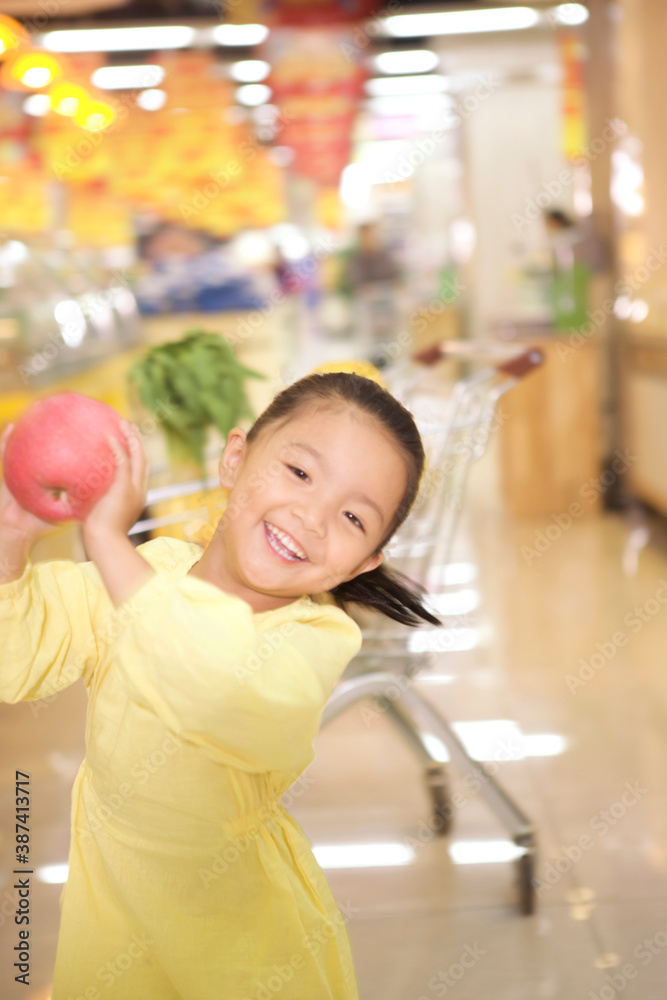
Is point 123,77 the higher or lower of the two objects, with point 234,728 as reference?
higher

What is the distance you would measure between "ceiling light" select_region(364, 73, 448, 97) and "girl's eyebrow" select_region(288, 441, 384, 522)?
364 inches

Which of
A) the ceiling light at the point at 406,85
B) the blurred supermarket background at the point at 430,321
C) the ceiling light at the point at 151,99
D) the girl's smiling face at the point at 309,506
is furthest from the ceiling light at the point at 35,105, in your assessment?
the girl's smiling face at the point at 309,506

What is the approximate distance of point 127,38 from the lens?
8.17 metres

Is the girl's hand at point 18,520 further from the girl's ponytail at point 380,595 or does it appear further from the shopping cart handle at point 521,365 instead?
the shopping cart handle at point 521,365

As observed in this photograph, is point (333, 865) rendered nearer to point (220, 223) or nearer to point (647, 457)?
point (647, 457)

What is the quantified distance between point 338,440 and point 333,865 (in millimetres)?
1178

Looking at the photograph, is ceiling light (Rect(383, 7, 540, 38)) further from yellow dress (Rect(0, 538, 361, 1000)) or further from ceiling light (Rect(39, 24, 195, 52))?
yellow dress (Rect(0, 538, 361, 1000))

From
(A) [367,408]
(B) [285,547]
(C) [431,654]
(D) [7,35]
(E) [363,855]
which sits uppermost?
Answer: (D) [7,35]

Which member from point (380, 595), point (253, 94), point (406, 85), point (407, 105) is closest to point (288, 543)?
point (380, 595)

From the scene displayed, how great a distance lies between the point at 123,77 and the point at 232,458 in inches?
331

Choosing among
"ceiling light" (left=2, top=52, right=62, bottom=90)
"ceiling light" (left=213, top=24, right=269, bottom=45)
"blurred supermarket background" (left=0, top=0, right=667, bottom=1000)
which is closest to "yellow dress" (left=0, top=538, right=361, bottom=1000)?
"blurred supermarket background" (left=0, top=0, right=667, bottom=1000)

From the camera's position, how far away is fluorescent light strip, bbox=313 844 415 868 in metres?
Answer: 1.88

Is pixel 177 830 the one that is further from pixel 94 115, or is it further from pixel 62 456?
pixel 94 115

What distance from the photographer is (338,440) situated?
96 centimetres
